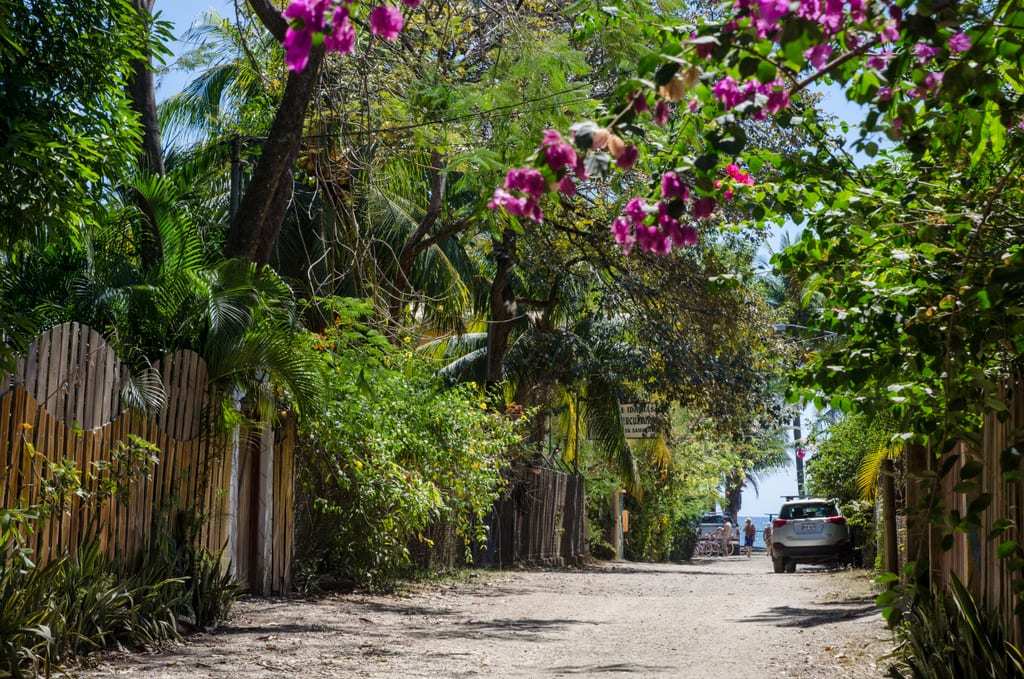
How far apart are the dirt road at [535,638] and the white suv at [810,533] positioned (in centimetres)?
729

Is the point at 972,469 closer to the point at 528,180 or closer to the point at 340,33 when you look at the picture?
the point at 528,180

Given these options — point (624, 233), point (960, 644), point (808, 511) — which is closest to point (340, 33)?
point (624, 233)

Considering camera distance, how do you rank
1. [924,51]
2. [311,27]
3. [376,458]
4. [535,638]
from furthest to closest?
[376,458] → [535,638] → [924,51] → [311,27]

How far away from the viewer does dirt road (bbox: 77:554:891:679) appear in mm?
8070

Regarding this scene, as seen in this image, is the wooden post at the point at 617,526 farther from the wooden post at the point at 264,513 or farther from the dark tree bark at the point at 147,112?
the dark tree bark at the point at 147,112

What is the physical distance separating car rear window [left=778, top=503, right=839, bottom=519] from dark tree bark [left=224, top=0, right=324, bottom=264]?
53.6 ft

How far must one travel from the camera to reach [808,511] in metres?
24.1

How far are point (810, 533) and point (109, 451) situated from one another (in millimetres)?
18125

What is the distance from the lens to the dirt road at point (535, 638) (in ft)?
26.5

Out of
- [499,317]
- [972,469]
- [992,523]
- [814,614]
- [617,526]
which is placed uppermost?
[499,317]

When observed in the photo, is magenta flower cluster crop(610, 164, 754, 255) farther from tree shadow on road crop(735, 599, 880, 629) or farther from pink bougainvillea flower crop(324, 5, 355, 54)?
tree shadow on road crop(735, 599, 880, 629)

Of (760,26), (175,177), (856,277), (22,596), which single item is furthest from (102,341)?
(760,26)

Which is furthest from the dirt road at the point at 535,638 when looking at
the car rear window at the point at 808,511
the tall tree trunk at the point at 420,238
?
the car rear window at the point at 808,511

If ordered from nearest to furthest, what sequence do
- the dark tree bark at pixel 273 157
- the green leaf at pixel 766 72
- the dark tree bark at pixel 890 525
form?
the green leaf at pixel 766 72 < the dark tree bark at pixel 273 157 < the dark tree bark at pixel 890 525
